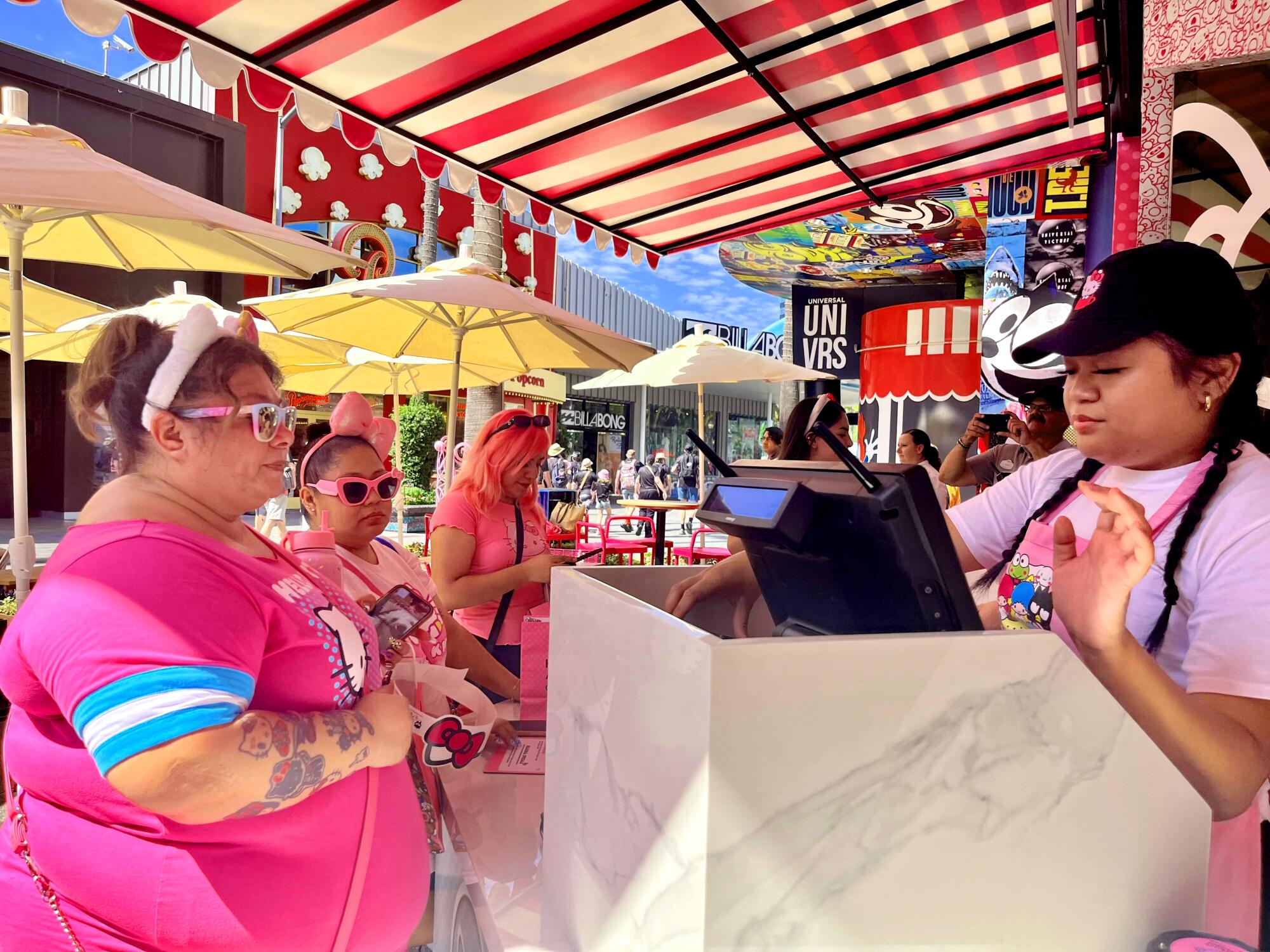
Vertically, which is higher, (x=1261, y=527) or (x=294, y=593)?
(x=1261, y=527)

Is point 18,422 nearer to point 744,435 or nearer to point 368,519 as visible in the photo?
point 368,519

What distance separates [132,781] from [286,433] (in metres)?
0.59

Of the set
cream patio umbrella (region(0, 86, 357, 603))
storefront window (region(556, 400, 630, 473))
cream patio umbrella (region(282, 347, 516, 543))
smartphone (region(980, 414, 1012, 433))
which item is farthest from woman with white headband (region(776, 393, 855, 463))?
storefront window (region(556, 400, 630, 473))

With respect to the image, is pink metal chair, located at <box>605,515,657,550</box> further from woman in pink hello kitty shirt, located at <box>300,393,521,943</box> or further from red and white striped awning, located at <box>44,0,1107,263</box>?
woman in pink hello kitty shirt, located at <box>300,393,521,943</box>

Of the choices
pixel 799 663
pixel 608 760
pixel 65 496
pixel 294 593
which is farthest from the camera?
pixel 65 496

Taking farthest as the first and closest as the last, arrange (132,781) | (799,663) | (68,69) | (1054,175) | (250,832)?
(68,69), (1054,175), (250,832), (132,781), (799,663)

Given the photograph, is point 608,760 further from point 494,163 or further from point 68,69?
point 68,69

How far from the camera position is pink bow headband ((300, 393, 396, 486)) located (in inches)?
95.7

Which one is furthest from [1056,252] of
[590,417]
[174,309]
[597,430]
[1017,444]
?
[597,430]

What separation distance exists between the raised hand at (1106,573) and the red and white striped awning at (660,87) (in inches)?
77.2

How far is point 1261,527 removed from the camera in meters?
1.04

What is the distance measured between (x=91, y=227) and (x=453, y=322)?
1854 mm

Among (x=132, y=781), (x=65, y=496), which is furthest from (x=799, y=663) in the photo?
(x=65, y=496)

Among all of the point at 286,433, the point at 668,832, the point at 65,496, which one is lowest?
the point at 65,496
